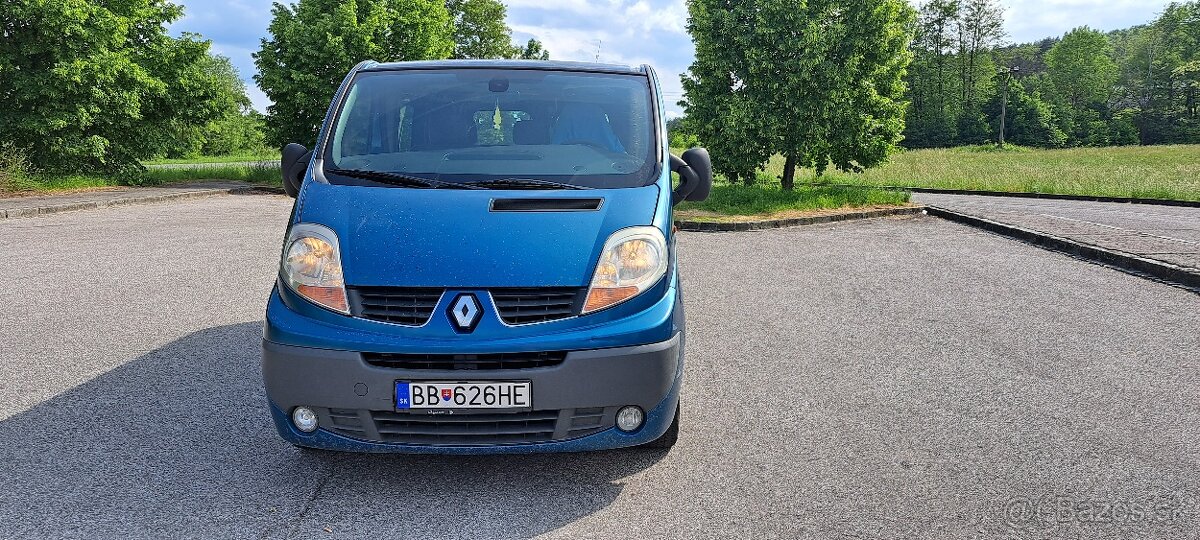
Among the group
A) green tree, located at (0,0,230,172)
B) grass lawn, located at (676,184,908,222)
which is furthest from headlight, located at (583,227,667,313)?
green tree, located at (0,0,230,172)

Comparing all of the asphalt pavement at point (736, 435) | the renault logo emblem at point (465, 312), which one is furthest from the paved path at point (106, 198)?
the renault logo emblem at point (465, 312)

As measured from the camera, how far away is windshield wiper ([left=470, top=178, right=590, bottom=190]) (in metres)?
3.84

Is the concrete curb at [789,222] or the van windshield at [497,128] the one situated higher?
the van windshield at [497,128]

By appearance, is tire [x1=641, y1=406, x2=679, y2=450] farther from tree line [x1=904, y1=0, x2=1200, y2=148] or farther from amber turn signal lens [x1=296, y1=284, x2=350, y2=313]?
tree line [x1=904, y1=0, x2=1200, y2=148]

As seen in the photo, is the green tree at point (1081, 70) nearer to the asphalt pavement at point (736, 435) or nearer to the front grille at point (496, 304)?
the asphalt pavement at point (736, 435)

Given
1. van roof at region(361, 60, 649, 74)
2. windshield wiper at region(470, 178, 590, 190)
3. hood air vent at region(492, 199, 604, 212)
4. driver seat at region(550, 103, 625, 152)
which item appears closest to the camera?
hood air vent at region(492, 199, 604, 212)

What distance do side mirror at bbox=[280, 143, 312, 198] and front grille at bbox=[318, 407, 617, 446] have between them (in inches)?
66.0

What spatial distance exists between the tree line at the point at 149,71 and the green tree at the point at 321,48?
35 millimetres

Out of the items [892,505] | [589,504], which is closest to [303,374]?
[589,504]

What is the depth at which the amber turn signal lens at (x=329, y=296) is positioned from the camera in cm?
336

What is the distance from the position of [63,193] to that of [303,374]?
18098 millimetres

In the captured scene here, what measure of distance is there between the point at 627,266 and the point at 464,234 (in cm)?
65

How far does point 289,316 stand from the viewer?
341 cm

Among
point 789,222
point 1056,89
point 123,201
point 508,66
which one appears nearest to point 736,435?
point 508,66
